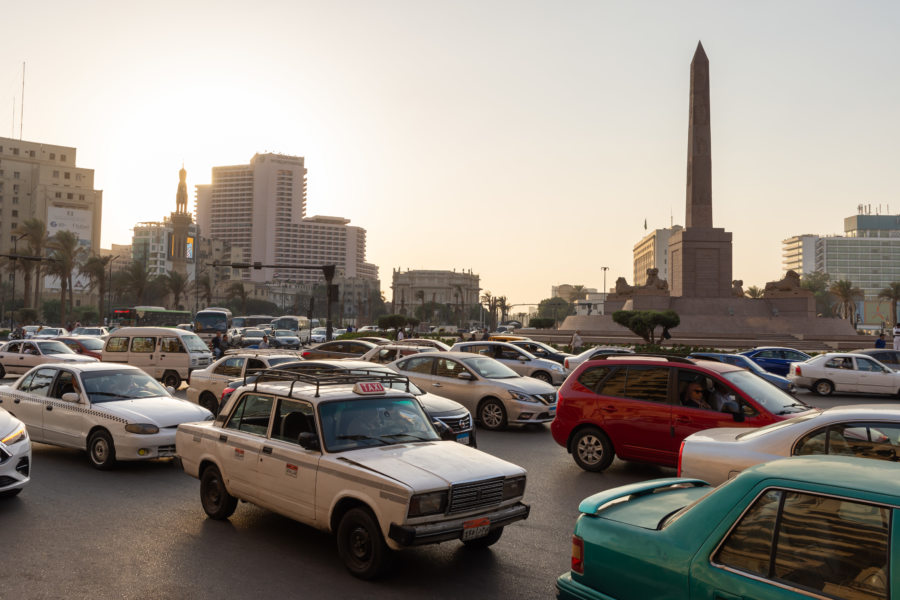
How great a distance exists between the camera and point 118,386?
35.3ft

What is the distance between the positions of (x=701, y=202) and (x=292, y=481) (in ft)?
150

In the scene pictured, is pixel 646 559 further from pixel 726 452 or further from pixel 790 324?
pixel 790 324

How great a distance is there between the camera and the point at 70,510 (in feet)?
25.5

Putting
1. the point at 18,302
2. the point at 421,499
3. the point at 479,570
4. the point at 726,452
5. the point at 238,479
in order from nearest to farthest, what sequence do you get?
1. the point at 421,499
2. the point at 479,570
3. the point at 726,452
4. the point at 238,479
5. the point at 18,302

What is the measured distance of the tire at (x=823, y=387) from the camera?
21.2 metres

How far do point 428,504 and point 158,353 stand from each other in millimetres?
18013

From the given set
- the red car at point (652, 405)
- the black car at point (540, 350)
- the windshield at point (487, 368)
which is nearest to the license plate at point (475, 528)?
the red car at point (652, 405)

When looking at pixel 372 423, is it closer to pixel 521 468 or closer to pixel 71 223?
pixel 521 468

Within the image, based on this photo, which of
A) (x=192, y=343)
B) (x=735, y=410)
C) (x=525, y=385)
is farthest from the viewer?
(x=192, y=343)

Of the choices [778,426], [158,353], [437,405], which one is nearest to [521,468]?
[778,426]

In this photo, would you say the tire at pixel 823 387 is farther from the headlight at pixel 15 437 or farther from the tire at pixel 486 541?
the headlight at pixel 15 437

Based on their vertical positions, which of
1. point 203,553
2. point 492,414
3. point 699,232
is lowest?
point 203,553

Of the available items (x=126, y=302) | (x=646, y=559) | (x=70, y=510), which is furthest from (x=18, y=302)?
(x=646, y=559)

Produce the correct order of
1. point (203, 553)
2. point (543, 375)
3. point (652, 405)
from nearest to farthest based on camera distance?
point (203, 553), point (652, 405), point (543, 375)
